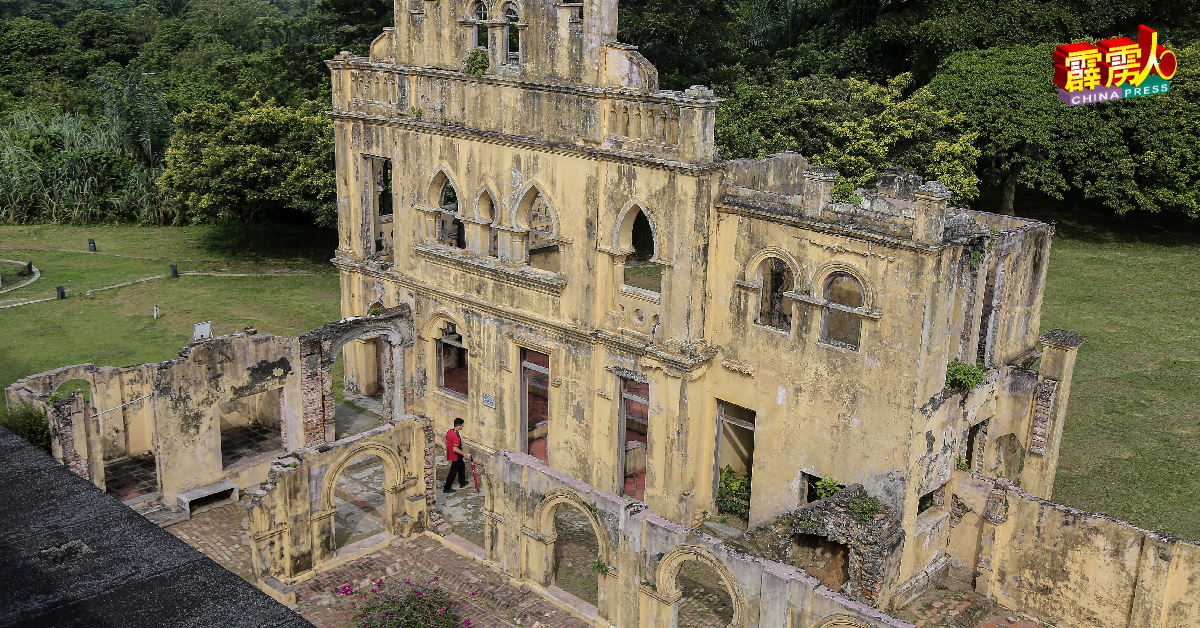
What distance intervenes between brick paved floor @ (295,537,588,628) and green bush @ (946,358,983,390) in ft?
25.1

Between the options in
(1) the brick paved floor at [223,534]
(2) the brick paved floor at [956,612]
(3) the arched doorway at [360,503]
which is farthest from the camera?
(3) the arched doorway at [360,503]

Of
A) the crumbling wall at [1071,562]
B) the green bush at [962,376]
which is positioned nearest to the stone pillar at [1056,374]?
the green bush at [962,376]

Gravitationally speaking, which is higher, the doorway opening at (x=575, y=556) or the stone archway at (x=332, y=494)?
the stone archway at (x=332, y=494)

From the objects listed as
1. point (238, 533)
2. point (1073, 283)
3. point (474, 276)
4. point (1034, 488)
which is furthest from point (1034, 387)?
point (1073, 283)

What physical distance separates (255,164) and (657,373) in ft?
68.7

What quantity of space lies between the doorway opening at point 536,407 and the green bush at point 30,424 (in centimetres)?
914

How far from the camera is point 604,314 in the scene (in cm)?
2025

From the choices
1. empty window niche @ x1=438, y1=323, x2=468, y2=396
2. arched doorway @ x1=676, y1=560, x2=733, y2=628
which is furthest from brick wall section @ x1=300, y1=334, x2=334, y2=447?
arched doorway @ x1=676, y1=560, x2=733, y2=628

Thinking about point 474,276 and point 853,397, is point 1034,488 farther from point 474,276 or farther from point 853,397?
point 474,276

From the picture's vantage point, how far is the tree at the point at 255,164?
3478cm

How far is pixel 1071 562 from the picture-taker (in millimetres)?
16375

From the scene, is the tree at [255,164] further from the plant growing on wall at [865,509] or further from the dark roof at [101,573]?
the dark roof at [101,573]

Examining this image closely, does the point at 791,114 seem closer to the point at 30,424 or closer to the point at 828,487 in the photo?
the point at 828,487

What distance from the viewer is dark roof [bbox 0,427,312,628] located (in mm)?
9312
